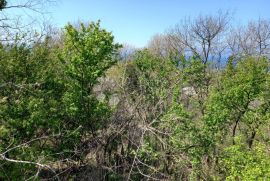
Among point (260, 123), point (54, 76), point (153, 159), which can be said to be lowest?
point (153, 159)

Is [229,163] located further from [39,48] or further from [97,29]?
[39,48]

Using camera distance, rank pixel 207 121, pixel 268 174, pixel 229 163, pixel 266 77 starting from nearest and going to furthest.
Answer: pixel 268 174
pixel 229 163
pixel 207 121
pixel 266 77

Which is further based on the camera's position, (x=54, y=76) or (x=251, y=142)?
(x=251, y=142)

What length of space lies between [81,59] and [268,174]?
934 cm

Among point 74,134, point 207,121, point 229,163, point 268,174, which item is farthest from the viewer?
point 207,121

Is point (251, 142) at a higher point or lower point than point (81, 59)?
lower

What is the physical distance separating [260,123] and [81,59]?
8964mm

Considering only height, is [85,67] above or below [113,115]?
above

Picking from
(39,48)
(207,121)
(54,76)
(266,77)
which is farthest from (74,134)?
(266,77)

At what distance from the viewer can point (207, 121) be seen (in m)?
19.1

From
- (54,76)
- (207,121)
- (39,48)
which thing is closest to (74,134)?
(54,76)

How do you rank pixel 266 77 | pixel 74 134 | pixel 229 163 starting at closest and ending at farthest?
pixel 229 163 < pixel 74 134 < pixel 266 77

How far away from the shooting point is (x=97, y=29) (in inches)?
734

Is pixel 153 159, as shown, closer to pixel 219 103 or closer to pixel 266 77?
pixel 219 103
